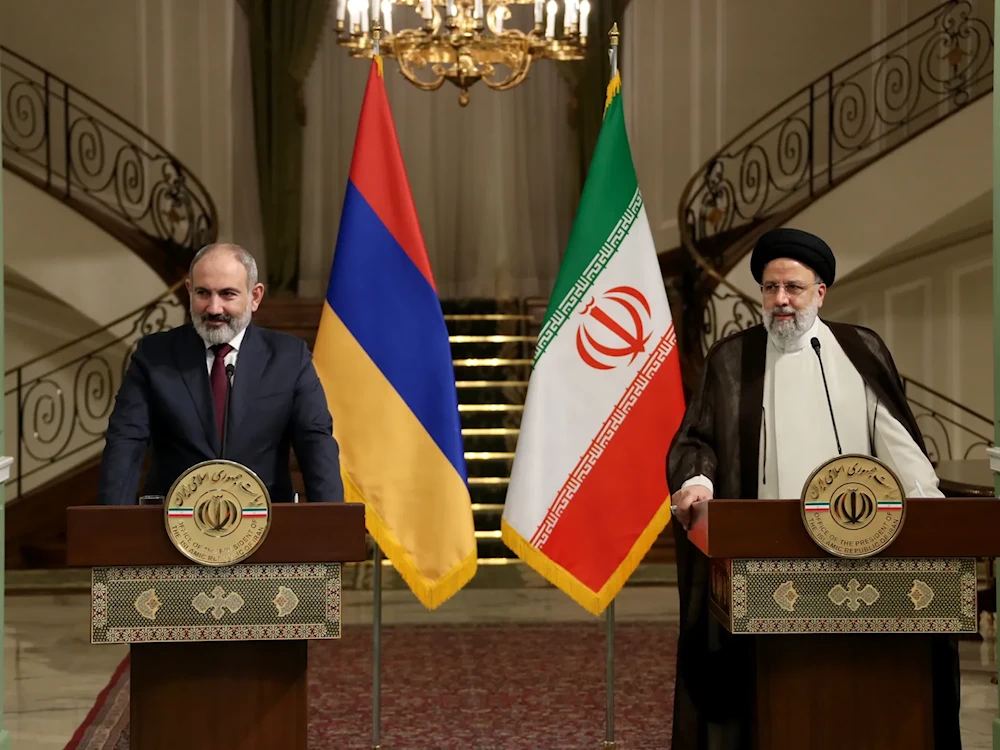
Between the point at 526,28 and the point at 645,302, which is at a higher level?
the point at 526,28

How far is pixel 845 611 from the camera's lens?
2.96m

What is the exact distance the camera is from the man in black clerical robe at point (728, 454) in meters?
3.48

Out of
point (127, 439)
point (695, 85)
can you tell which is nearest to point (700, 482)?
point (127, 439)

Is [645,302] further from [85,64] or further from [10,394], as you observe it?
[85,64]

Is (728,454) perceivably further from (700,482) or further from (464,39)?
(464,39)

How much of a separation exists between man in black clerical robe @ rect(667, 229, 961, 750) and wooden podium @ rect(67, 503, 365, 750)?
38.2 inches

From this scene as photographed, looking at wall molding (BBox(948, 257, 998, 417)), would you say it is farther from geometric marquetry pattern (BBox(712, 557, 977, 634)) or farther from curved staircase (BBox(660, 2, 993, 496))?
geometric marquetry pattern (BBox(712, 557, 977, 634))

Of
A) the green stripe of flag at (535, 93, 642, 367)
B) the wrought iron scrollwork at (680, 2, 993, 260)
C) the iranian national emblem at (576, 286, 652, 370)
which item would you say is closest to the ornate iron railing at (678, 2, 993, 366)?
the wrought iron scrollwork at (680, 2, 993, 260)

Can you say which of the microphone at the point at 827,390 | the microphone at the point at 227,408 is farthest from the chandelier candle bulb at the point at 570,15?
the microphone at the point at 227,408

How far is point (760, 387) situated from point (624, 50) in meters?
8.49

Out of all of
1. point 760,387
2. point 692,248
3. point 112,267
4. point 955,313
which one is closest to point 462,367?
point 692,248

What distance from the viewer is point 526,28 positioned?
12.0 m

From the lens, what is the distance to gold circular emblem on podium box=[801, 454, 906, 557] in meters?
2.90

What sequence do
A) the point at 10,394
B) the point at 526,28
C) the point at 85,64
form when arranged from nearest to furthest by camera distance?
the point at 10,394 → the point at 85,64 → the point at 526,28
